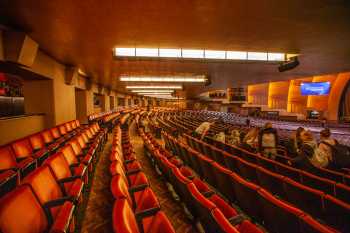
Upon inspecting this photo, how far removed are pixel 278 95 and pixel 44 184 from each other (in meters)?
24.6

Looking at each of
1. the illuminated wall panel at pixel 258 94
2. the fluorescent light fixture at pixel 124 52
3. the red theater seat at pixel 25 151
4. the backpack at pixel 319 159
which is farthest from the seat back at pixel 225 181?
the illuminated wall panel at pixel 258 94

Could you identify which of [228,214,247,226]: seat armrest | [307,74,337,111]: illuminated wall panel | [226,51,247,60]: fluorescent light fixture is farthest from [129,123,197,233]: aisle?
[307,74,337,111]: illuminated wall panel

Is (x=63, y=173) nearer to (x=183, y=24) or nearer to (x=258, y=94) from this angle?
(x=183, y=24)

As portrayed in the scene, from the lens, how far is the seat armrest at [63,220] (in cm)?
131

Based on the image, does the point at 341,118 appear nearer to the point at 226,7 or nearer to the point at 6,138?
the point at 226,7

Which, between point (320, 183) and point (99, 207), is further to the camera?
point (99, 207)

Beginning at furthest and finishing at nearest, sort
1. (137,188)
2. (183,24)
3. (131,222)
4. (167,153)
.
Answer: (167,153) < (183,24) < (137,188) < (131,222)

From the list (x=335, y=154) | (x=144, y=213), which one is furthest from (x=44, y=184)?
(x=335, y=154)

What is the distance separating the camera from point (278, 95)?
73.3 ft

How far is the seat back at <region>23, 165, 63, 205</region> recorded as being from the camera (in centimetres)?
182

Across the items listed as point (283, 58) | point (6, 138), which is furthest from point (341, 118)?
point (6, 138)

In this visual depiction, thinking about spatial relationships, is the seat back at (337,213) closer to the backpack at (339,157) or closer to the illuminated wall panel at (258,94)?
the backpack at (339,157)

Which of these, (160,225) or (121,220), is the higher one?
(121,220)

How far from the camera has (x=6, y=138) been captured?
4656mm
